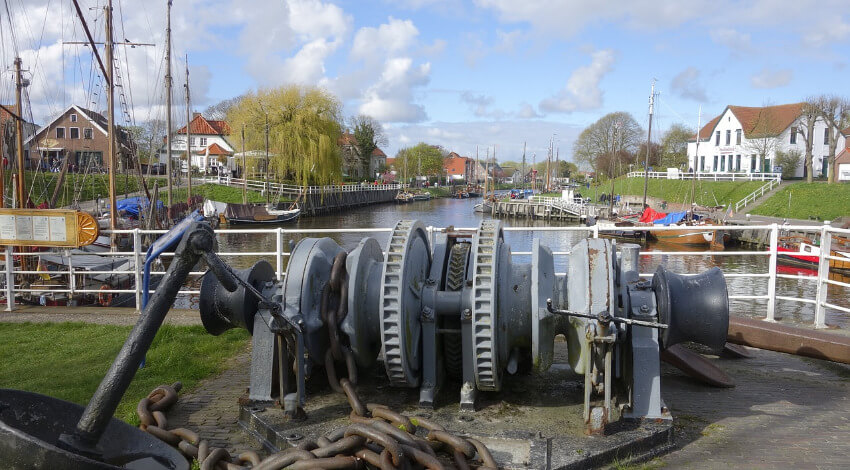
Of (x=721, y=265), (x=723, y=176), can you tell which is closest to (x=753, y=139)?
(x=723, y=176)

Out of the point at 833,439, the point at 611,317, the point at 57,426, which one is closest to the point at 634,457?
the point at 611,317

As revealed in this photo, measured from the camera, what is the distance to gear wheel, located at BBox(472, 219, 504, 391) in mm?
4344

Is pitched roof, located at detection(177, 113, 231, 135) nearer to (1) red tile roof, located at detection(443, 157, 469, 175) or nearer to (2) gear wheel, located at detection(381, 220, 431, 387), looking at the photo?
(2) gear wheel, located at detection(381, 220, 431, 387)

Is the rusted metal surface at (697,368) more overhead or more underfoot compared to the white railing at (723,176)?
more underfoot

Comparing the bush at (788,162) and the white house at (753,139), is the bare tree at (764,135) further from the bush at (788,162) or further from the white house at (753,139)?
the bush at (788,162)

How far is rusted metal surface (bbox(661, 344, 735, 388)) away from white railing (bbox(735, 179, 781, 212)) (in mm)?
45019

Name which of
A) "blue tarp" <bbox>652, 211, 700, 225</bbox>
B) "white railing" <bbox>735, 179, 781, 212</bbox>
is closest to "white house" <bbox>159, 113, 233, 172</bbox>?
"blue tarp" <bbox>652, 211, 700, 225</bbox>

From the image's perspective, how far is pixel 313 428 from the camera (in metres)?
4.33

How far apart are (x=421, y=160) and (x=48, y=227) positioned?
12176 cm

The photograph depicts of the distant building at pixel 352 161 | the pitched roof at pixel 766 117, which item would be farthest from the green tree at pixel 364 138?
the pitched roof at pixel 766 117

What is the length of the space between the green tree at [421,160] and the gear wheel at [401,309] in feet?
390

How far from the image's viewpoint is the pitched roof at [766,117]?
60.4m

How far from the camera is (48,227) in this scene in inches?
336

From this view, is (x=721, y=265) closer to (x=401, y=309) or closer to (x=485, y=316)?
(x=485, y=316)
